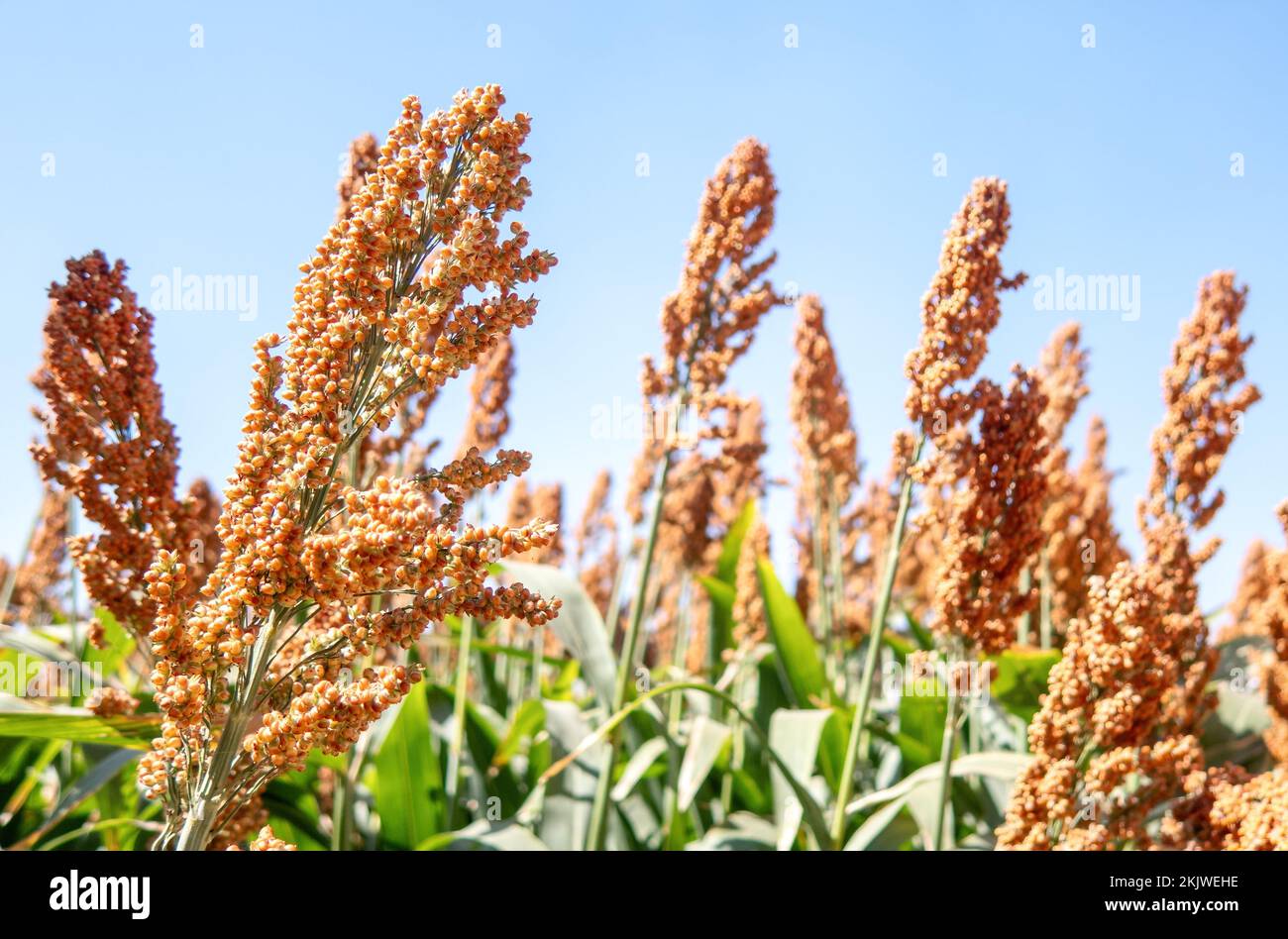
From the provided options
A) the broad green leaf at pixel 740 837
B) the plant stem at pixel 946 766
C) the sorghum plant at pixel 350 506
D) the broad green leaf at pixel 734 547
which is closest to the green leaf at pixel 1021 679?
the broad green leaf at pixel 740 837

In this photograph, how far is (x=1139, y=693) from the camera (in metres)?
2.22

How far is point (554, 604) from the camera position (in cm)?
123

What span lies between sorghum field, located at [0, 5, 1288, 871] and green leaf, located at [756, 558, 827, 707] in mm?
14

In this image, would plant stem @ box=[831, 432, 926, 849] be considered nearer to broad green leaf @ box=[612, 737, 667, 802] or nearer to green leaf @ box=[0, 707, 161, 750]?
broad green leaf @ box=[612, 737, 667, 802]

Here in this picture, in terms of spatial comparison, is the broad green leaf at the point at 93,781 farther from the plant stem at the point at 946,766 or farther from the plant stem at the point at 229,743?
the plant stem at the point at 946,766

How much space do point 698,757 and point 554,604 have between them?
7.79 ft

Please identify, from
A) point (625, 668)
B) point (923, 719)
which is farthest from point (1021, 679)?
point (625, 668)

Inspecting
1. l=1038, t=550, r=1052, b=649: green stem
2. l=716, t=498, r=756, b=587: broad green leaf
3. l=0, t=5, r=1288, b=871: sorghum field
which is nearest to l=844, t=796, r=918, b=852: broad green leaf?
l=0, t=5, r=1288, b=871: sorghum field

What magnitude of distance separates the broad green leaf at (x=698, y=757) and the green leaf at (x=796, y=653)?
65cm

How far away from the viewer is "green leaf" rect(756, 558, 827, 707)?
13.4 ft

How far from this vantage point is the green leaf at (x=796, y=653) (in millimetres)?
4090

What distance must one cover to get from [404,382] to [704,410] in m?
2.12

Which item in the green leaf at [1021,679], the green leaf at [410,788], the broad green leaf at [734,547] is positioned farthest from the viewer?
the broad green leaf at [734,547]
